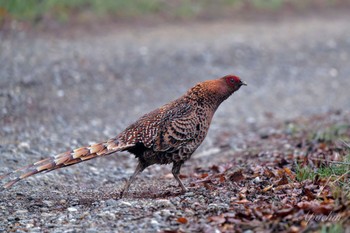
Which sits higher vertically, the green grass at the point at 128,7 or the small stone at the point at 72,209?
the green grass at the point at 128,7

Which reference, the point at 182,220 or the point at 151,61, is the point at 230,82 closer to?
the point at 182,220

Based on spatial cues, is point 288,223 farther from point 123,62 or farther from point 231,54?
point 231,54

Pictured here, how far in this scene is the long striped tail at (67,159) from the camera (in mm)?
5535

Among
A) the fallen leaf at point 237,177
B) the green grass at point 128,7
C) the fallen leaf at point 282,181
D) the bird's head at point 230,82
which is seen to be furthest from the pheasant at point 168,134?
the green grass at point 128,7

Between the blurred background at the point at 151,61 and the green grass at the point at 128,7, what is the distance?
0.03 metres

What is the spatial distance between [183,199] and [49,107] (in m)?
5.88

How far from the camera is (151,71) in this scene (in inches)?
528

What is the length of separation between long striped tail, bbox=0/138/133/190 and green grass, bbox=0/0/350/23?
10.2m

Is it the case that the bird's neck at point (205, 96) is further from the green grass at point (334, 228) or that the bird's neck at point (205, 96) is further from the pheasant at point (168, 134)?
the green grass at point (334, 228)

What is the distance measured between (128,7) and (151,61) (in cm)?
388

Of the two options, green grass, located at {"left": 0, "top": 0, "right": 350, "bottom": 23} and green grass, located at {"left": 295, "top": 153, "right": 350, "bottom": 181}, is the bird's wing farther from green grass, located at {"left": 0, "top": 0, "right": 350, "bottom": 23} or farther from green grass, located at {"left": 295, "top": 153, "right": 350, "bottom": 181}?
green grass, located at {"left": 0, "top": 0, "right": 350, "bottom": 23}

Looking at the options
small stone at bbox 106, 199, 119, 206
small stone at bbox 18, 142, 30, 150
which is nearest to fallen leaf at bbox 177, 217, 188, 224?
small stone at bbox 106, 199, 119, 206

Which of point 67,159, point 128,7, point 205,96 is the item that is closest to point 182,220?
point 67,159

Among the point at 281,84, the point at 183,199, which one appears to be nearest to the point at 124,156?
the point at 183,199
